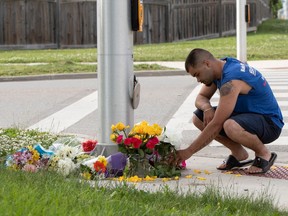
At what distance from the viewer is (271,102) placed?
7.53 metres

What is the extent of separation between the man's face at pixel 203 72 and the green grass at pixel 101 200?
153cm

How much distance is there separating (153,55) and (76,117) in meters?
12.3

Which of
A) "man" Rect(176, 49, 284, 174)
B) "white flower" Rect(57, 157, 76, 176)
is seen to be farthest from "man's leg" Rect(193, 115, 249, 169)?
"white flower" Rect(57, 157, 76, 176)

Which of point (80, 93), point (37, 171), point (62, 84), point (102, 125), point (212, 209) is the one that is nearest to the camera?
point (212, 209)

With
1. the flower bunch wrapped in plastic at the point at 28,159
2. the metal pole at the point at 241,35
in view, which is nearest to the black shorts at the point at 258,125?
the flower bunch wrapped in plastic at the point at 28,159

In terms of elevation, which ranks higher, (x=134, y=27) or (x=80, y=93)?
(x=134, y=27)

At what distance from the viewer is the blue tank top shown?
738 centimetres

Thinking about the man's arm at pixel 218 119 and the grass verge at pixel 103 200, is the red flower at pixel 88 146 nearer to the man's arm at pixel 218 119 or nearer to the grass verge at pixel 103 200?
the man's arm at pixel 218 119

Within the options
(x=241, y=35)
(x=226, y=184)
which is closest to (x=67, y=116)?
(x=226, y=184)

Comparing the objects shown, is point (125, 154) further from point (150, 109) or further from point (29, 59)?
point (29, 59)

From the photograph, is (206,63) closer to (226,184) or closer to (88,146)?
(226,184)

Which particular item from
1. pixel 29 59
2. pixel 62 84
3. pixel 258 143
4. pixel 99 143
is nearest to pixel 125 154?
pixel 99 143

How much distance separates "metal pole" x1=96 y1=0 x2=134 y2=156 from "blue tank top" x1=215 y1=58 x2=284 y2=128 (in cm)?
88

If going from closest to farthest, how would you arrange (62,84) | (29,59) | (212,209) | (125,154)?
(212,209)
(125,154)
(62,84)
(29,59)
